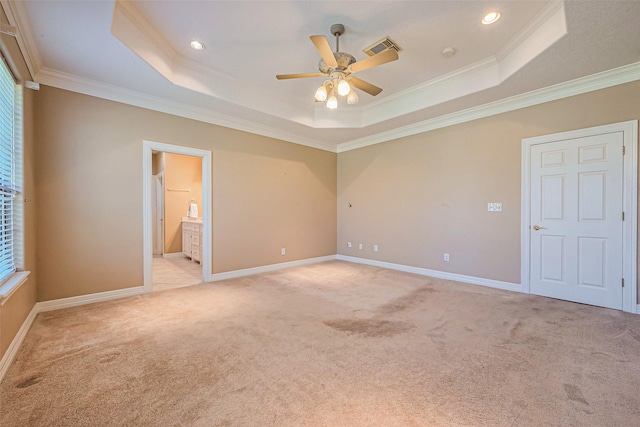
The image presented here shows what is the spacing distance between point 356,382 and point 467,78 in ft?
12.9

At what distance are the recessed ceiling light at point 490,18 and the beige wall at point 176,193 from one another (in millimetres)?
6892

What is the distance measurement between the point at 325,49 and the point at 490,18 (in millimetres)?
A: 1694

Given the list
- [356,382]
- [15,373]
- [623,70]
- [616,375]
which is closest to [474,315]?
[616,375]

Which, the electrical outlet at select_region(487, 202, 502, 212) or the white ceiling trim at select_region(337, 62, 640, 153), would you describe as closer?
the white ceiling trim at select_region(337, 62, 640, 153)

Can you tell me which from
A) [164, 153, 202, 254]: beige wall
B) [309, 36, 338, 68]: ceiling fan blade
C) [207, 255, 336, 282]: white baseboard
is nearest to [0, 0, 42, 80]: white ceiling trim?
[309, 36, 338, 68]: ceiling fan blade

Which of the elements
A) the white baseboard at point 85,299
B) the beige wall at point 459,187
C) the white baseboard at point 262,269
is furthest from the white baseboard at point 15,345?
the beige wall at point 459,187

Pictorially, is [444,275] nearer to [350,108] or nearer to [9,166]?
[350,108]

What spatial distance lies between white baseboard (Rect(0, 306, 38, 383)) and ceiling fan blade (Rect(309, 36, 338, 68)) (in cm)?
336

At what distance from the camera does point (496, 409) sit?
159 centimetres

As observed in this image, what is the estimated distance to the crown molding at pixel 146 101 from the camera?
315 centimetres

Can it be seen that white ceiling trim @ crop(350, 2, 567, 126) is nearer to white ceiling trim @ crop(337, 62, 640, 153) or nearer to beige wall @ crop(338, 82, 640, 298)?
white ceiling trim @ crop(337, 62, 640, 153)

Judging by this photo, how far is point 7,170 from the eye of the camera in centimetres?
236

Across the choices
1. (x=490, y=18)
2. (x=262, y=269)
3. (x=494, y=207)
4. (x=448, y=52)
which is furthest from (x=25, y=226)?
(x=494, y=207)

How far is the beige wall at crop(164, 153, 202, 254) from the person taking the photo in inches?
277
